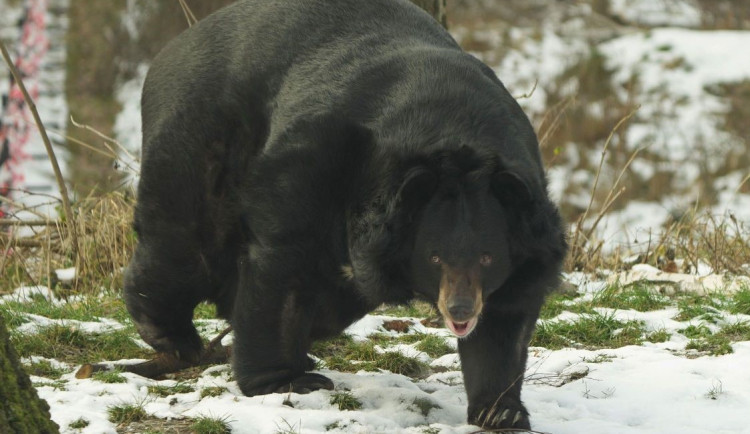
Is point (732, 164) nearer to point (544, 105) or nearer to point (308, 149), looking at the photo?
point (544, 105)

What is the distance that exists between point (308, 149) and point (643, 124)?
12.7 metres

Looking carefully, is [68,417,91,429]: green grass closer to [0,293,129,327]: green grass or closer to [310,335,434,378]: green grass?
[310,335,434,378]: green grass

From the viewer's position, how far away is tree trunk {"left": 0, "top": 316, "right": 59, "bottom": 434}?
10.5ft

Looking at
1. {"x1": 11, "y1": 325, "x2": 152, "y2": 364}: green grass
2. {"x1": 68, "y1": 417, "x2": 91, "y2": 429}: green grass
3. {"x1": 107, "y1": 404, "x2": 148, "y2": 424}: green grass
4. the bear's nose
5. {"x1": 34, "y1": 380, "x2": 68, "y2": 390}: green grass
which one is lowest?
{"x1": 11, "y1": 325, "x2": 152, "y2": 364}: green grass

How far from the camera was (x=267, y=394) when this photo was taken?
4633mm

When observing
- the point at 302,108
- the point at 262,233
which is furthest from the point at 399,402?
the point at 302,108

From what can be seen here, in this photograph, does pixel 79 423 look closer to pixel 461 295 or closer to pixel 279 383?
pixel 279 383

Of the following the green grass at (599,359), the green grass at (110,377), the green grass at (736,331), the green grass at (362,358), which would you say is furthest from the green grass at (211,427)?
the green grass at (736,331)

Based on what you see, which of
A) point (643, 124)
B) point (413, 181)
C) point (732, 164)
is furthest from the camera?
point (643, 124)

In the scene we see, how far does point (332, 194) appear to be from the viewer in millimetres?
4312

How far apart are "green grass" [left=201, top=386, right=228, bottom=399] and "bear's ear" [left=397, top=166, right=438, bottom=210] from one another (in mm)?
1284

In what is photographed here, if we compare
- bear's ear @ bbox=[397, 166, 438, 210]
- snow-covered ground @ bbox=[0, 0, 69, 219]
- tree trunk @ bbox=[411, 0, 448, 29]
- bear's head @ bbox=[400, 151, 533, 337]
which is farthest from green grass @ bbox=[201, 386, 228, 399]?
snow-covered ground @ bbox=[0, 0, 69, 219]

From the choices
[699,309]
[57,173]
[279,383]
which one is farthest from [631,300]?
[57,173]

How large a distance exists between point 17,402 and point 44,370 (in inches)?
71.6
